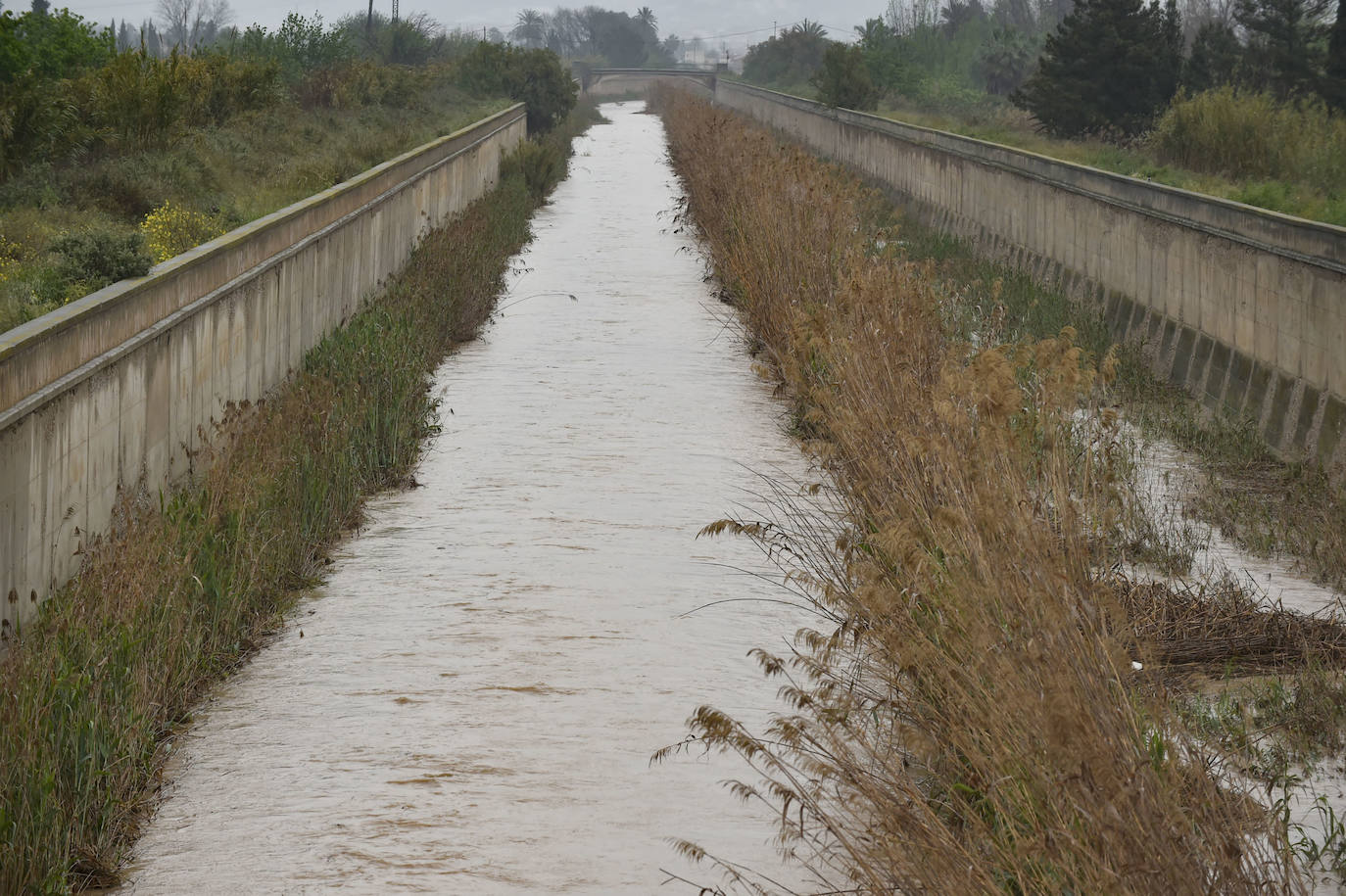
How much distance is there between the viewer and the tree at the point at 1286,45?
3167cm

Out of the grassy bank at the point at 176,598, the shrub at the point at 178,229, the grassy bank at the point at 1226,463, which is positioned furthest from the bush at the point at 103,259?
the grassy bank at the point at 1226,463

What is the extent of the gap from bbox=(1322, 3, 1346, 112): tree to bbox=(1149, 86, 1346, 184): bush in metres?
4.01

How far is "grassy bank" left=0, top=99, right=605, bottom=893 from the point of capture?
15.3ft

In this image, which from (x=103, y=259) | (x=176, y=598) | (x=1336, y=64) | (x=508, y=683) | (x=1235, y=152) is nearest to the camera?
(x=176, y=598)

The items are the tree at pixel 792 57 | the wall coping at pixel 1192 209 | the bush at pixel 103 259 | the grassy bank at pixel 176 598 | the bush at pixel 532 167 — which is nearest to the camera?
the grassy bank at pixel 176 598

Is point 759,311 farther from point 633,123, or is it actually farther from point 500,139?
point 633,123

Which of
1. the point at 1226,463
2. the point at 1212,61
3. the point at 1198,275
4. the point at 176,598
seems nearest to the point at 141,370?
the point at 176,598

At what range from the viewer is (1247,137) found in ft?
74.9

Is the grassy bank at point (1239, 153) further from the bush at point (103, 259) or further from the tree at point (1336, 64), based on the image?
the bush at point (103, 259)

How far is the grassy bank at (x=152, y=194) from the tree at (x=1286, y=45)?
1633cm

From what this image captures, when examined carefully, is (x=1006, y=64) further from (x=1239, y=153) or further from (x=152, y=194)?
(x=152, y=194)

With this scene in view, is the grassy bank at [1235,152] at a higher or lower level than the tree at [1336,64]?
lower

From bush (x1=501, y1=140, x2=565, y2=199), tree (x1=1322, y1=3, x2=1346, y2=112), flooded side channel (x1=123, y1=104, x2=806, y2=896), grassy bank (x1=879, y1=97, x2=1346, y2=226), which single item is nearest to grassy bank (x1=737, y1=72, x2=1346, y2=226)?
grassy bank (x1=879, y1=97, x2=1346, y2=226)

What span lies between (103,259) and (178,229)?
443 centimetres
